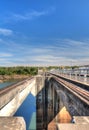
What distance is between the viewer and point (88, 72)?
16.7 m

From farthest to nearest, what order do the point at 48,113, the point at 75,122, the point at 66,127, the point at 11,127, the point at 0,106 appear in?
the point at 48,113 → the point at 0,106 → the point at 75,122 → the point at 66,127 → the point at 11,127

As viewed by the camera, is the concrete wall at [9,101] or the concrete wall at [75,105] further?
the concrete wall at [9,101]

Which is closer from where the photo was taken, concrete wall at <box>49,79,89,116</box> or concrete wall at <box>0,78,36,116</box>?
concrete wall at <box>49,79,89,116</box>

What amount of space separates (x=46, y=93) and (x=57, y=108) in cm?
606

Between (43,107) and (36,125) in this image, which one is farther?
(43,107)

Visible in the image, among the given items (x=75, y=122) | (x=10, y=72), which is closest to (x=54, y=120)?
(x=75, y=122)

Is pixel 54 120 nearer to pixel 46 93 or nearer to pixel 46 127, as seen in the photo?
pixel 46 127

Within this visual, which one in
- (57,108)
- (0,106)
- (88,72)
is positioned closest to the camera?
(0,106)

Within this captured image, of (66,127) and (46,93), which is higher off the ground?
(66,127)

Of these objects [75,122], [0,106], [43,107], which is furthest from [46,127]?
[75,122]

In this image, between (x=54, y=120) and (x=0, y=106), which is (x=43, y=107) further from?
(x=0, y=106)

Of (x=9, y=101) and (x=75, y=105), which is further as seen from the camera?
(x=9, y=101)

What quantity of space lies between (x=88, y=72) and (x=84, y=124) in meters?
13.7

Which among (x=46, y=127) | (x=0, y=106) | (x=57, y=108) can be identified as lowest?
(x=46, y=127)
